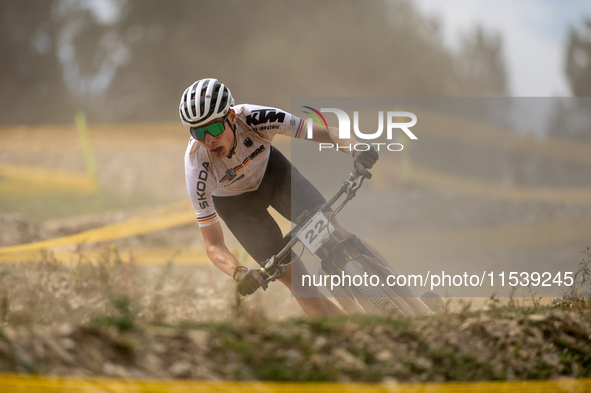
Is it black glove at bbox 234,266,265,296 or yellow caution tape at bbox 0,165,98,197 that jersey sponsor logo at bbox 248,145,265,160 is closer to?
black glove at bbox 234,266,265,296

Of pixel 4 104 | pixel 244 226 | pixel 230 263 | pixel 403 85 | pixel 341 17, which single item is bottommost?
pixel 230 263

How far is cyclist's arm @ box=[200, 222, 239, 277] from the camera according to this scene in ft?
12.8

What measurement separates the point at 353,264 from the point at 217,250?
1.17 metres

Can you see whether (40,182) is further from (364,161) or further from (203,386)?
(203,386)

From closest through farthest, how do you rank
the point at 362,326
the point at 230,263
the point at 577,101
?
the point at 362,326
the point at 230,263
the point at 577,101

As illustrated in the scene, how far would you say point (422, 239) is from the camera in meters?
10.6

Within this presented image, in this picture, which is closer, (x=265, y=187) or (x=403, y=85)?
(x=265, y=187)

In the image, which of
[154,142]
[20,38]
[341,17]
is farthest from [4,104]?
[341,17]

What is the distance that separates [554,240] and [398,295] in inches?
330

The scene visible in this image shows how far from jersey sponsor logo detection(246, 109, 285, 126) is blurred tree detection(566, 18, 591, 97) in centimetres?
2597

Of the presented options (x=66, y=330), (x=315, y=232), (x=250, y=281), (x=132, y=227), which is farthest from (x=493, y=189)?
(x=66, y=330)

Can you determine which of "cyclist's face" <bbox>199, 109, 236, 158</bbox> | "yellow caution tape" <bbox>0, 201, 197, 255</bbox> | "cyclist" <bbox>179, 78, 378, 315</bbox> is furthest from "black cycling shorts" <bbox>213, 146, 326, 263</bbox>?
"yellow caution tape" <bbox>0, 201, 197, 255</bbox>

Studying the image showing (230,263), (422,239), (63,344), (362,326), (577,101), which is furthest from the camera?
(577,101)

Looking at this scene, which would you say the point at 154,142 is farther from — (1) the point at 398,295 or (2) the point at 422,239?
(1) the point at 398,295
